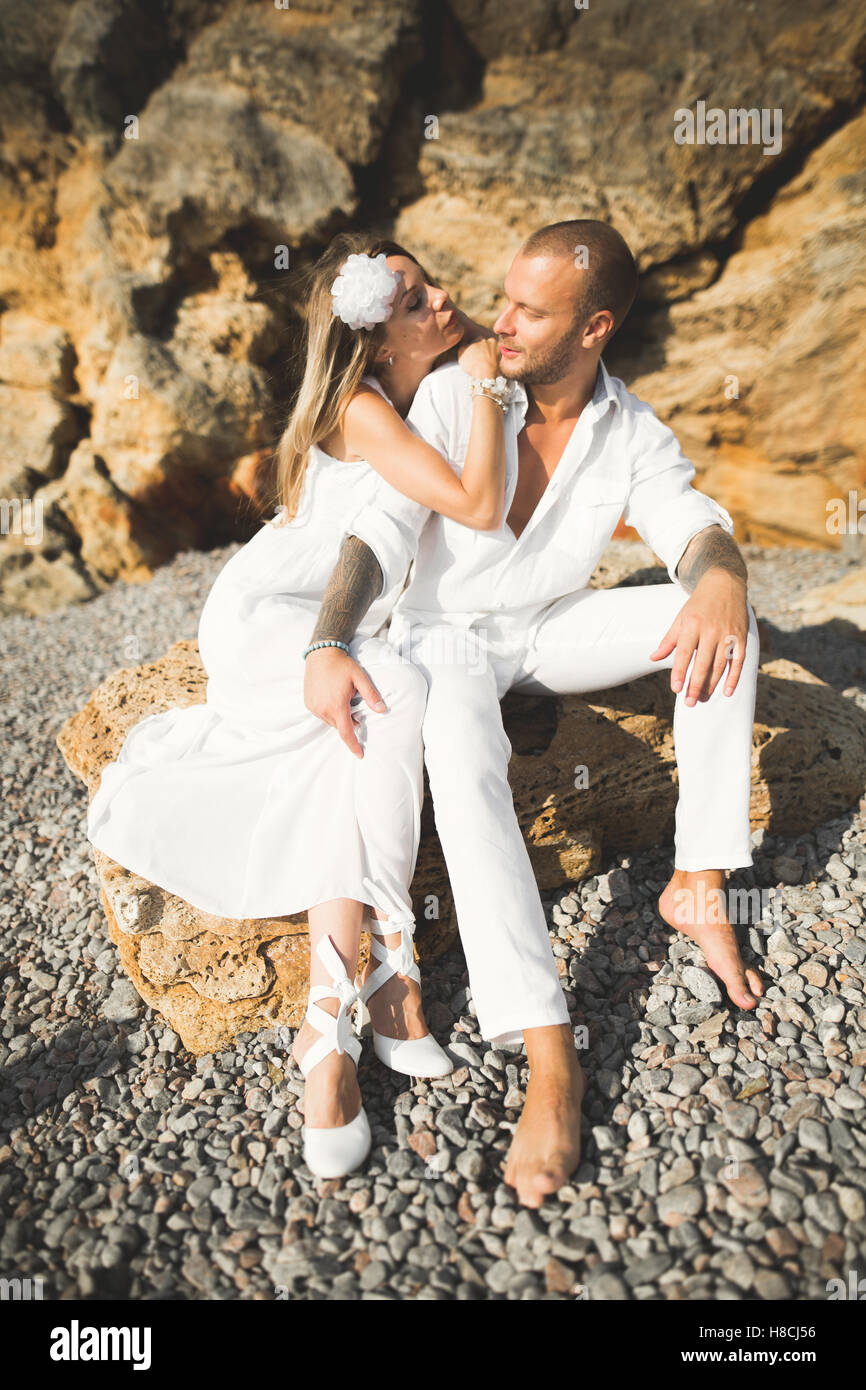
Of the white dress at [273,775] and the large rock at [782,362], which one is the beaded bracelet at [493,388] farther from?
the large rock at [782,362]

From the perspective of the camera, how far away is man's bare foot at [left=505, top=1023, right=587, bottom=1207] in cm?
223

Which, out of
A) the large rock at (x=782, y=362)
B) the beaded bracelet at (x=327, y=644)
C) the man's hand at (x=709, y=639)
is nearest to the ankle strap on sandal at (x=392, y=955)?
the beaded bracelet at (x=327, y=644)

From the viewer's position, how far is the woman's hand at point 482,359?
315 centimetres

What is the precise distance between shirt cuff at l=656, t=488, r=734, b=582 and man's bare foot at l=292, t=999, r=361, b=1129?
2057 millimetres

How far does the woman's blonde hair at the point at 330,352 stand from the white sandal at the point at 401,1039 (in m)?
2.01

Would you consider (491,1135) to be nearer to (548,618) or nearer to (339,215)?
(548,618)

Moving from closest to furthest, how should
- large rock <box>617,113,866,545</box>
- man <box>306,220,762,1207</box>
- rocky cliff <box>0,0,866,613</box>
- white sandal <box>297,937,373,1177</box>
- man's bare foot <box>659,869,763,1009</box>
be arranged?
white sandal <box>297,937,373,1177</box>, man <box>306,220,762,1207</box>, man's bare foot <box>659,869,763,1009</box>, large rock <box>617,113,866,545</box>, rocky cliff <box>0,0,866,613</box>

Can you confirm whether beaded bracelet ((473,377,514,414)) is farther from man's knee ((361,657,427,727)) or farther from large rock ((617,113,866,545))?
large rock ((617,113,866,545))

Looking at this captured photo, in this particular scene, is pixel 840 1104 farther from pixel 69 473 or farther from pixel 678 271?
pixel 69 473

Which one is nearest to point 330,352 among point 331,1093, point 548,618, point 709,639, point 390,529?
point 390,529

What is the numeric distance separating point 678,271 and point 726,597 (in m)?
6.68

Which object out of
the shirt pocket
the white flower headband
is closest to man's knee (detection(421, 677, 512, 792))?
the shirt pocket

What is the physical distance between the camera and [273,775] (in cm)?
293

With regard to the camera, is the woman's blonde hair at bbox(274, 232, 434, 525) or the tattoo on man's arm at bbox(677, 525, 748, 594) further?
the woman's blonde hair at bbox(274, 232, 434, 525)
